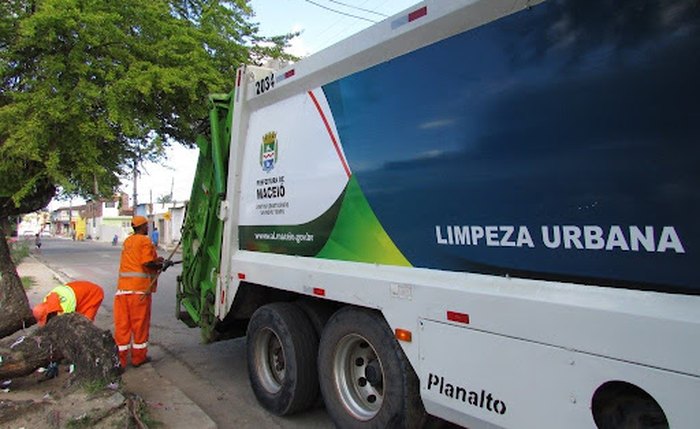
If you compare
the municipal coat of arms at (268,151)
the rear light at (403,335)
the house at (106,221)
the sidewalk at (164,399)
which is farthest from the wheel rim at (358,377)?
the house at (106,221)

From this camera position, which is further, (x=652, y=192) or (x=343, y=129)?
(x=343, y=129)

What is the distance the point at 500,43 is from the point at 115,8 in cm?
877

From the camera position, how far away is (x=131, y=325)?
228 inches

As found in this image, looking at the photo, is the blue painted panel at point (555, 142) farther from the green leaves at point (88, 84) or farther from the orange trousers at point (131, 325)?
the green leaves at point (88, 84)

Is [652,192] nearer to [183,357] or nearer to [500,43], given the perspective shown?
[500,43]

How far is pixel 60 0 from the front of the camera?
28.2 feet

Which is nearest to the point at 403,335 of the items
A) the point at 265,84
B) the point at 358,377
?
the point at 358,377

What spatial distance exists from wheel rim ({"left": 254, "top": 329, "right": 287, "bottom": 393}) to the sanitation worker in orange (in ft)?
6.14

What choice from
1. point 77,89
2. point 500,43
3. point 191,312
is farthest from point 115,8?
point 500,43

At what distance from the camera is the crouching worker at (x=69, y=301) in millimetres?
5228

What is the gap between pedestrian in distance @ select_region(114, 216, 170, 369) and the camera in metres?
5.75

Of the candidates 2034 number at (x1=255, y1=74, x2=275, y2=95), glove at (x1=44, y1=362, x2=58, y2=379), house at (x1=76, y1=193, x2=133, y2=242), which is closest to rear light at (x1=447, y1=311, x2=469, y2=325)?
2034 number at (x1=255, y1=74, x2=275, y2=95)

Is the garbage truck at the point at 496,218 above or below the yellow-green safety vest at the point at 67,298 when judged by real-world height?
above

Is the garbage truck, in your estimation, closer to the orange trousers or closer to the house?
the orange trousers
